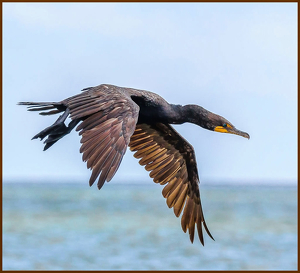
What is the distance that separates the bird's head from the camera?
34.8 ft

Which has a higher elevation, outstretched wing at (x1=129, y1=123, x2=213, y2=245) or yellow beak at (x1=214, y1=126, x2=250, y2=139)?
yellow beak at (x1=214, y1=126, x2=250, y2=139)

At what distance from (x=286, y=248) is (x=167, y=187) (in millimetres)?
17270

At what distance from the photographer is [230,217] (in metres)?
42.8

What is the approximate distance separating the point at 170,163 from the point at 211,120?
173cm

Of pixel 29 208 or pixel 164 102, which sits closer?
pixel 164 102

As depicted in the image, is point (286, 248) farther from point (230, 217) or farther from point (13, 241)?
point (230, 217)

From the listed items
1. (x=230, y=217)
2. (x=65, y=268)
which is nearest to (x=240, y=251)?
(x=65, y=268)

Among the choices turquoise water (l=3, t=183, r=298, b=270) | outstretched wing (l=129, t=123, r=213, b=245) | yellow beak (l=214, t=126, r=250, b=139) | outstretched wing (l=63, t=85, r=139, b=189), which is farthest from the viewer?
turquoise water (l=3, t=183, r=298, b=270)

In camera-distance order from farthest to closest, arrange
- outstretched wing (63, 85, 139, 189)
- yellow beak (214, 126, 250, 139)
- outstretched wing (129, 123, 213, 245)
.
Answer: outstretched wing (129, 123, 213, 245), yellow beak (214, 126, 250, 139), outstretched wing (63, 85, 139, 189)

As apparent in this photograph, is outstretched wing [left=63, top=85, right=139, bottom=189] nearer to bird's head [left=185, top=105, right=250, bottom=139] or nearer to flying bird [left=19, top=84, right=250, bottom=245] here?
flying bird [left=19, top=84, right=250, bottom=245]

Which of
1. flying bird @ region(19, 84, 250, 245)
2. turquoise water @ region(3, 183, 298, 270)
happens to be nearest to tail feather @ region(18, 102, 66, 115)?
flying bird @ region(19, 84, 250, 245)

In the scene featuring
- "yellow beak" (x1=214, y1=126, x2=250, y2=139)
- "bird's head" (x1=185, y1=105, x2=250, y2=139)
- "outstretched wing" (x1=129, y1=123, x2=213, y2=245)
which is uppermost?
"bird's head" (x1=185, y1=105, x2=250, y2=139)

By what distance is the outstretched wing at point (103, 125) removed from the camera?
27.9ft

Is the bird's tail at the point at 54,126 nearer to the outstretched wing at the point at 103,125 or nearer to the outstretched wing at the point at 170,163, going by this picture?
the outstretched wing at the point at 103,125
